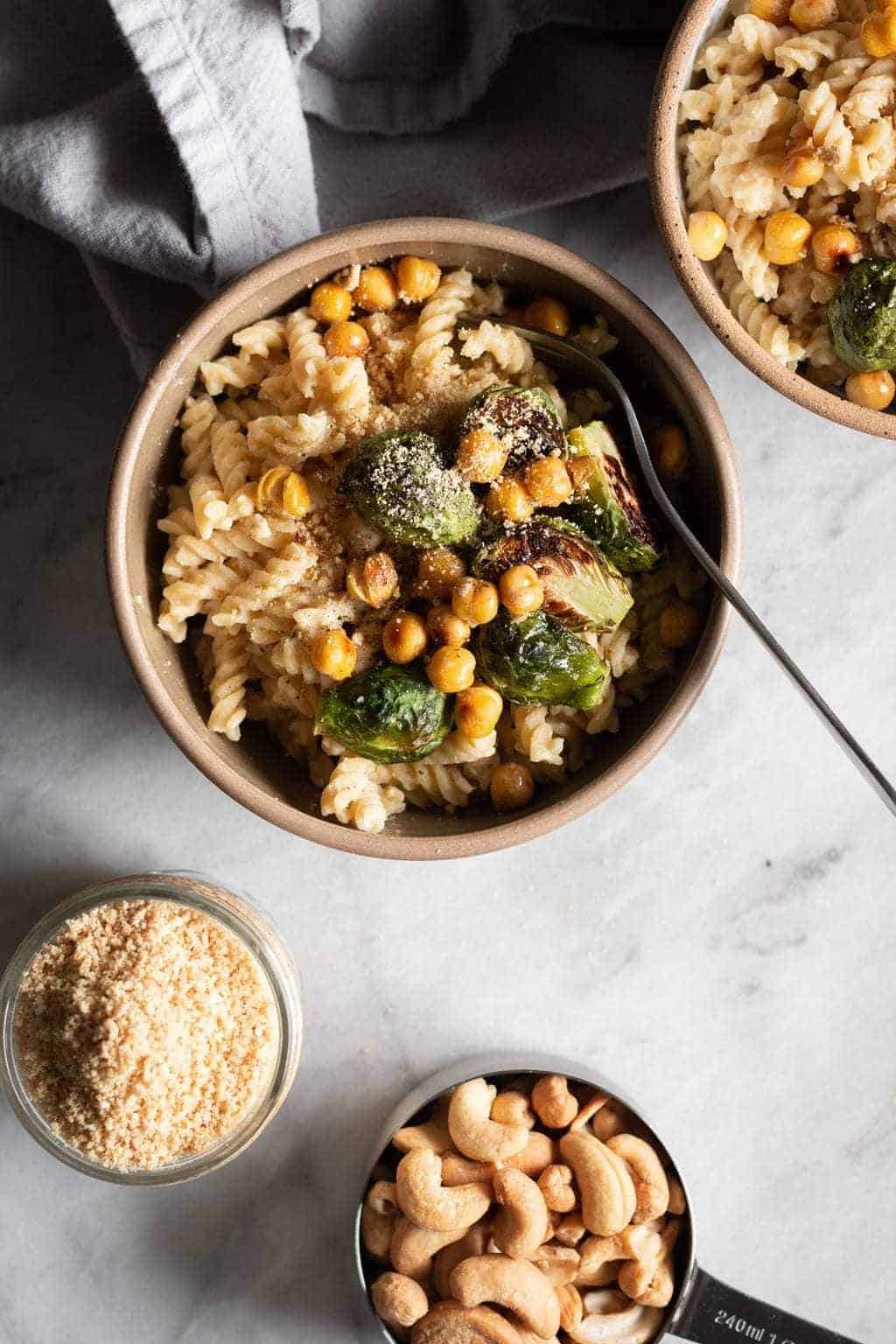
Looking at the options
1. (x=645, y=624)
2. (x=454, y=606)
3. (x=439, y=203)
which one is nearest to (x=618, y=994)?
(x=645, y=624)

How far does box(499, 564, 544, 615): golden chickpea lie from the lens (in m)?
2.10

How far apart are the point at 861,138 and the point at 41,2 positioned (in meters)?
1.56

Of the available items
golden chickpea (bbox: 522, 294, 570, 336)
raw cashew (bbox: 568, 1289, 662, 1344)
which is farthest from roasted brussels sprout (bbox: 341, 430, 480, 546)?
raw cashew (bbox: 568, 1289, 662, 1344)

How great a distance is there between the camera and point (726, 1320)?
2518mm

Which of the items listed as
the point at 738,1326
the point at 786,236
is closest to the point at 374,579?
the point at 786,236

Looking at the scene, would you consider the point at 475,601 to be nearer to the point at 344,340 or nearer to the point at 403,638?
the point at 403,638

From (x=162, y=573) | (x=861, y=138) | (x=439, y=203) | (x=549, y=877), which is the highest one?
(x=861, y=138)

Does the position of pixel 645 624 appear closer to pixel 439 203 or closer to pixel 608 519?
pixel 608 519

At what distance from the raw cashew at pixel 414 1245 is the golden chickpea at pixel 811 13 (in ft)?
7.51

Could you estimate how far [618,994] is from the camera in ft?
9.04

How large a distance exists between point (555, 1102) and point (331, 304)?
62.3 inches

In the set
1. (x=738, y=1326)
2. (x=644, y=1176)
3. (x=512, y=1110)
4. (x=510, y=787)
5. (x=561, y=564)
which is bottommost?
(x=738, y=1326)

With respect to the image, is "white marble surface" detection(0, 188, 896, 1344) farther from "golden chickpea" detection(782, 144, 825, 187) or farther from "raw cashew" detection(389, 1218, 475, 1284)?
"golden chickpea" detection(782, 144, 825, 187)

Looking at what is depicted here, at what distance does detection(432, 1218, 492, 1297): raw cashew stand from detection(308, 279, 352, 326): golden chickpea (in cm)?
179
